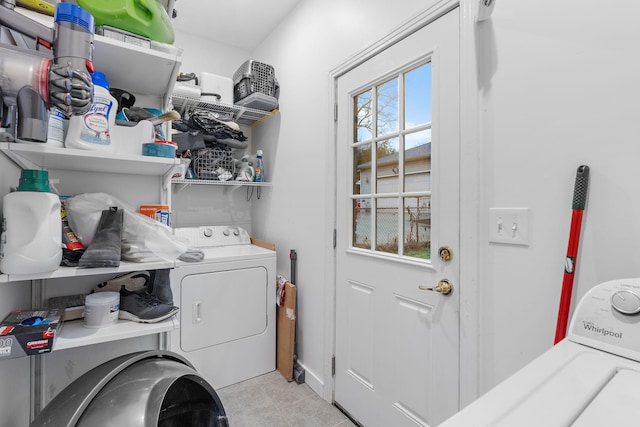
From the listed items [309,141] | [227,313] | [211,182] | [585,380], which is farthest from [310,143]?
[585,380]

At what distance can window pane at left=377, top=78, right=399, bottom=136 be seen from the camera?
1623mm

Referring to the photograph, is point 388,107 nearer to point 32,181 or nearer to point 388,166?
point 388,166

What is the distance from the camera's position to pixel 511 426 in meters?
0.46

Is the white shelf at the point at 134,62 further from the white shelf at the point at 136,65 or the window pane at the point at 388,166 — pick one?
the window pane at the point at 388,166

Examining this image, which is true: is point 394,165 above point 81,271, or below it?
above

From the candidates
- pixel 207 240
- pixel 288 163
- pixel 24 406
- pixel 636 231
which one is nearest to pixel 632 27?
pixel 636 231

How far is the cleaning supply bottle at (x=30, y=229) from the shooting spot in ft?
2.78

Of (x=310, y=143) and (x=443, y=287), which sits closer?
(x=443, y=287)

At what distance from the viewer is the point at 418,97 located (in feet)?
4.91

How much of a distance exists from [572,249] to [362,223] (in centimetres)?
104

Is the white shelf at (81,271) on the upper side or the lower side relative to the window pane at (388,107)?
lower

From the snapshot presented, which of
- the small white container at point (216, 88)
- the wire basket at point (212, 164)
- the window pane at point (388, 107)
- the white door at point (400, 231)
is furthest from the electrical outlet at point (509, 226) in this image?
the small white container at point (216, 88)

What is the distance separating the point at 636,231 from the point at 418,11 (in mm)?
1219

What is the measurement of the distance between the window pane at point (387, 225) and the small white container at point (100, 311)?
1.24 meters
